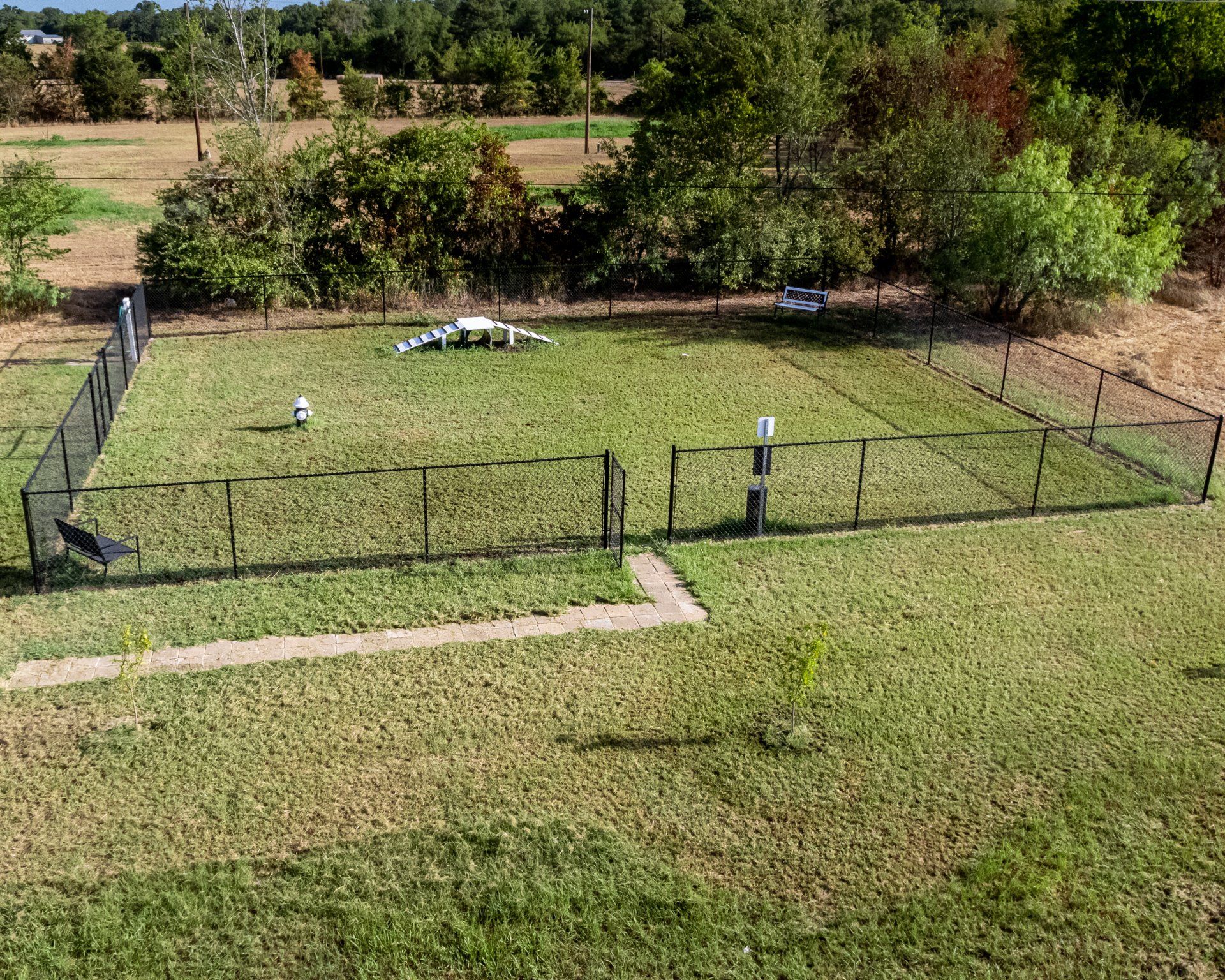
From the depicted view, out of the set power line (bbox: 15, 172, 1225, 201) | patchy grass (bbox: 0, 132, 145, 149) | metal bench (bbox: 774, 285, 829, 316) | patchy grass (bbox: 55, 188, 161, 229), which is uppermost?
power line (bbox: 15, 172, 1225, 201)

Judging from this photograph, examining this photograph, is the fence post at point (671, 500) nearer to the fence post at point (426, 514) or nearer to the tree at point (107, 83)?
the fence post at point (426, 514)

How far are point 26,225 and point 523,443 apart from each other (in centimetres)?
1531

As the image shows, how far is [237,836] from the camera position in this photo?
9836 millimetres

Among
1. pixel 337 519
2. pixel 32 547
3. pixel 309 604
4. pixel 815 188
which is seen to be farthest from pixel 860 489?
pixel 815 188

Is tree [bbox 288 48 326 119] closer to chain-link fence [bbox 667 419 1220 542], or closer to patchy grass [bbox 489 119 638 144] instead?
patchy grass [bbox 489 119 638 144]

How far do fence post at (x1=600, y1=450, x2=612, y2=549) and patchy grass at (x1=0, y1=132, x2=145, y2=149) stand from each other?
48075mm

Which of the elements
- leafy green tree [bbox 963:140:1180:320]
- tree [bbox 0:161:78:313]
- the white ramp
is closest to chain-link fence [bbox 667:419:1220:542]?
leafy green tree [bbox 963:140:1180:320]

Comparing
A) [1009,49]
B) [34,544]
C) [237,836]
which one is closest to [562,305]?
[34,544]

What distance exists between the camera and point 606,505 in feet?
50.8

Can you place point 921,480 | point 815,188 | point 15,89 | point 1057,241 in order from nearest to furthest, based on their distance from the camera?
point 921,480 < point 1057,241 < point 815,188 < point 15,89

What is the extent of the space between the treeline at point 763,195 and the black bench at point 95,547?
1545cm

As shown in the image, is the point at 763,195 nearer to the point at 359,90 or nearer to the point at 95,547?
the point at 95,547

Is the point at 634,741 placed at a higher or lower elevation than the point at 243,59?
lower

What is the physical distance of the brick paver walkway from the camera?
12.4m
